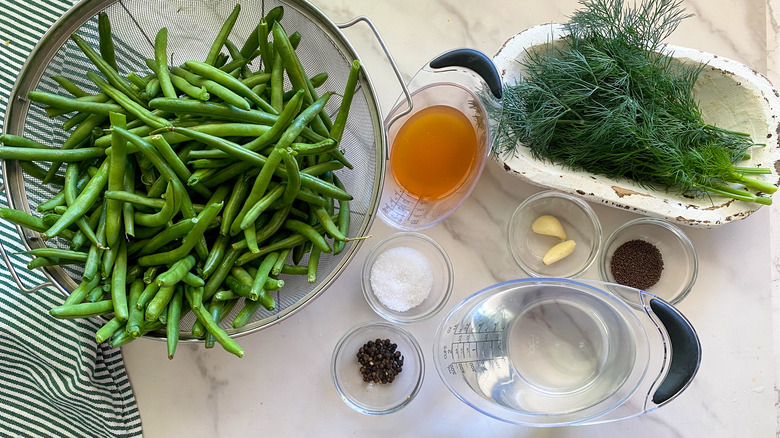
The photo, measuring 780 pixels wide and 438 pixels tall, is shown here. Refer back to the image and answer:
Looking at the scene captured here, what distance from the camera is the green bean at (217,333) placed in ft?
3.33

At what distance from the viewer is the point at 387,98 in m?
1.35

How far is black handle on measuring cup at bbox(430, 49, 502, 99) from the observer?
1.19 m

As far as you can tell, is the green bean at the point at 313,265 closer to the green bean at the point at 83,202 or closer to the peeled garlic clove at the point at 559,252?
the green bean at the point at 83,202

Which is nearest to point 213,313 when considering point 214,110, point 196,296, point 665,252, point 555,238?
point 196,296

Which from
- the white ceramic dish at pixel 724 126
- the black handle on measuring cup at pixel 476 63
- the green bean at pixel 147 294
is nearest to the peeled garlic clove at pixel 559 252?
the white ceramic dish at pixel 724 126

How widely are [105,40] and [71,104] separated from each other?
0.46 ft

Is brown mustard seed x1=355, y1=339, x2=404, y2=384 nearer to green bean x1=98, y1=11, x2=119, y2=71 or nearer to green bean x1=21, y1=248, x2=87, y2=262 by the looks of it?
green bean x1=21, y1=248, x2=87, y2=262

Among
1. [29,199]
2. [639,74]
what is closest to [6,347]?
[29,199]

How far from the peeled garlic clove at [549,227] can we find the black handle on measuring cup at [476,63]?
0.32 meters

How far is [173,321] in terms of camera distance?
102 centimetres

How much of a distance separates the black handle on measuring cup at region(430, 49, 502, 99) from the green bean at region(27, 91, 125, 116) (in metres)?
0.65

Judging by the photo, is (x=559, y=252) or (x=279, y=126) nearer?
(x=279, y=126)

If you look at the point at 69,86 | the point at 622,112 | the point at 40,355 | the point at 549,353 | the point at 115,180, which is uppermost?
the point at 622,112

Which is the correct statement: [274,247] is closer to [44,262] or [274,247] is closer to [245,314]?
[245,314]
